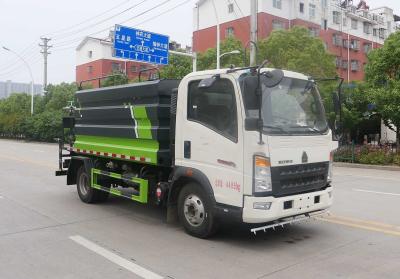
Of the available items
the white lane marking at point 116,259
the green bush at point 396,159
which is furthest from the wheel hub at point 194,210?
the green bush at point 396,159

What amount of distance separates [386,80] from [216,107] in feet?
54.9

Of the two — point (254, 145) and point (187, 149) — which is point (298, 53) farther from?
point (254, 145)

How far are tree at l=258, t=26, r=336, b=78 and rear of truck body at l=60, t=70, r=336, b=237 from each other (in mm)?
17008

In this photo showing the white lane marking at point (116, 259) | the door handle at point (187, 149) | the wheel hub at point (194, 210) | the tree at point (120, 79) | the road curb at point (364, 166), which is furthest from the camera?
the road curb at point (364, 166)

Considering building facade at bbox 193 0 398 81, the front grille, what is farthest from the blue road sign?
building facade at bbox 193 0 398 81

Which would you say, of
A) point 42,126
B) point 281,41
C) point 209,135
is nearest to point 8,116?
point 42,126

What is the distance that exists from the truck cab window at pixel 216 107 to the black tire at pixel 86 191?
140 inches

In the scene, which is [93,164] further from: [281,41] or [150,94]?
[281,41]

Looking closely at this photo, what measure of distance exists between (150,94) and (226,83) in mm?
1686

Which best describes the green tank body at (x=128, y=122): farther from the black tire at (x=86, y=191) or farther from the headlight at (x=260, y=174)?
the headlight at (x=260, y=174)

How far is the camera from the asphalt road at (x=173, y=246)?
16.9 feet

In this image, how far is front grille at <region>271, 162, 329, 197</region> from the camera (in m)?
5.83

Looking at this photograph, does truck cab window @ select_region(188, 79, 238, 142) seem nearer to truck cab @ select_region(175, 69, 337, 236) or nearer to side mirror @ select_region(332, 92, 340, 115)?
truck cab @ select_region(175, 69, 337, 236)

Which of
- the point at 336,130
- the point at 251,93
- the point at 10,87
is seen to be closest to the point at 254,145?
the point at 251,93
